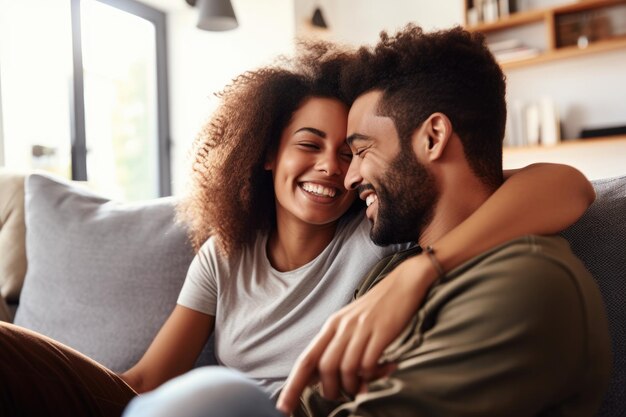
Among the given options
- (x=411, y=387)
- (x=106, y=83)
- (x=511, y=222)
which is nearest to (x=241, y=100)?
(x=511, y=222)

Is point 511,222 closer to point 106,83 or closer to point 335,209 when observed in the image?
point 335,209

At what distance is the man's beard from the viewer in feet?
3.37

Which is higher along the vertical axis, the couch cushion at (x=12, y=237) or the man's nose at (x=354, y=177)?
the man's nose at (x=354, y=177)

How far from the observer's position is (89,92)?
3.91 meters

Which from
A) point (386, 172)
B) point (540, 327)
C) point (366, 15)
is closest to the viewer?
point (540, 327)

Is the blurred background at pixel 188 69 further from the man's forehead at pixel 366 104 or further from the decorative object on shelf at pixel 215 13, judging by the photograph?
the man's forehead at pixel 366 104

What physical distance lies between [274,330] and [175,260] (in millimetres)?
400

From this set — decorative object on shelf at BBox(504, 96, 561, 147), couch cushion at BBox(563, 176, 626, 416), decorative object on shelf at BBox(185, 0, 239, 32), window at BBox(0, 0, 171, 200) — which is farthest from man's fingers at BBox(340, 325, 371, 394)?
decorative object on shelf at BBox(504, 96, 561, 147)

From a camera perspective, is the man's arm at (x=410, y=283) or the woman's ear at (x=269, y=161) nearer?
the man's arm at (x=410, y=283)

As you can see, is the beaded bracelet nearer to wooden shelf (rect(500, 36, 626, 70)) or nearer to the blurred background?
the blurred background

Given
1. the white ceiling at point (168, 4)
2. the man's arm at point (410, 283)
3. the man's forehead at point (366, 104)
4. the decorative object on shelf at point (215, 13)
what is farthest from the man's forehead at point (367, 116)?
the white ceiling at point (168, 4)

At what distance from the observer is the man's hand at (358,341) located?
0.79 meters

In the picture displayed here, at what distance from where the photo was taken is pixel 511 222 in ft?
2.85

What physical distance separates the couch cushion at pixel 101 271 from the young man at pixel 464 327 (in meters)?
0.65
